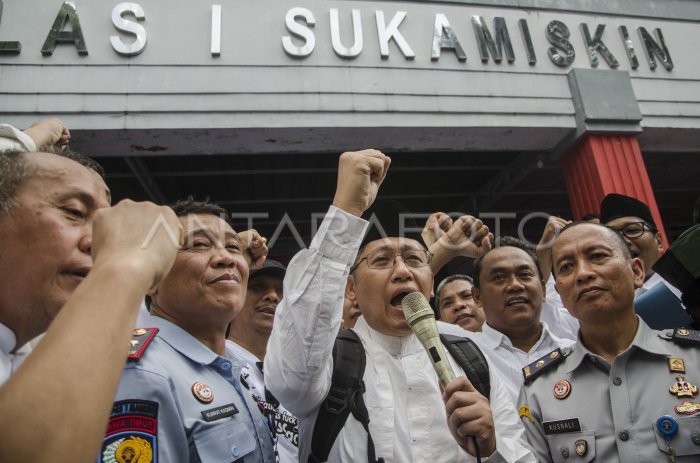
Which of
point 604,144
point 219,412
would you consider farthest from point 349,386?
point 604,144

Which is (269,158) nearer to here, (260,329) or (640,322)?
(260,329)

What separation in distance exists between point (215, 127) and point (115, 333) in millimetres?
4569

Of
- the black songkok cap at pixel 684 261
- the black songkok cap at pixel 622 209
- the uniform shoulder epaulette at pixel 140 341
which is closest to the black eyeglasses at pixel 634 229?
the black songkok cap at pixel 622 209

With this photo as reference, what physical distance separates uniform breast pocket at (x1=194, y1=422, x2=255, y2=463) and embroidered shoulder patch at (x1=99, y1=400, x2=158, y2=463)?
172 millimetres

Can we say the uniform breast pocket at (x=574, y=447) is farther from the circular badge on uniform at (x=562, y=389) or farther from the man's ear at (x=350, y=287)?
the man's ear at (x=350, y=287)

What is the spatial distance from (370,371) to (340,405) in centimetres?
26

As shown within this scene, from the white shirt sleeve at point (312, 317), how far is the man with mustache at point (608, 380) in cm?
102

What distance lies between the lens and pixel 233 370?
1.94 m

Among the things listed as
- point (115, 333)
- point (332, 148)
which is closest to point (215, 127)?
point (332, 148)

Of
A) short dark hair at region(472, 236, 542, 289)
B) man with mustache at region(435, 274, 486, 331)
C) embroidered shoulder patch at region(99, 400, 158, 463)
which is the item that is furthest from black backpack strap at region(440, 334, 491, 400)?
man with mustache at region(435, 274, 486, 331)

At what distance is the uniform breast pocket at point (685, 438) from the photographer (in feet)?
5.70

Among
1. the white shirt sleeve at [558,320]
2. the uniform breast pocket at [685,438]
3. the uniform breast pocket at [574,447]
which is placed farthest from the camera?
the white shirt sleeve at [558,320]

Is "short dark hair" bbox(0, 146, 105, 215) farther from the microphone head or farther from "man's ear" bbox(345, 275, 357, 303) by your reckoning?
"man's ear" bbox(345, 275, 357, 303)

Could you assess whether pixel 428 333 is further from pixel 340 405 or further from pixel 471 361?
pixel 471 361
